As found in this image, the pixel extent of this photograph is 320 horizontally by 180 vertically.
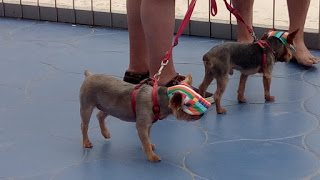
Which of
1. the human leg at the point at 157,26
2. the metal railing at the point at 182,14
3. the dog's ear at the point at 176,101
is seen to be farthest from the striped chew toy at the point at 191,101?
the metal railing at the point at 182,14

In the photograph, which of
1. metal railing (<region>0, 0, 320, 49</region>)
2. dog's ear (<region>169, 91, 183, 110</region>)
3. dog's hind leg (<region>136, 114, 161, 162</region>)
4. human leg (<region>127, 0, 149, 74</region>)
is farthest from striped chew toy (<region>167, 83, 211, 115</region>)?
metal railing (<region>0, 0, 320, 49</region>)

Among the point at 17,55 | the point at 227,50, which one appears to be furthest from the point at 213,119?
the point at 17,55

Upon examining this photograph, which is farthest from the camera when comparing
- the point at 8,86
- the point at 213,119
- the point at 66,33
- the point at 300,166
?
the point at 66,33

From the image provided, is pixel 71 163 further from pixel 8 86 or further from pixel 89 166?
pixel 8 86

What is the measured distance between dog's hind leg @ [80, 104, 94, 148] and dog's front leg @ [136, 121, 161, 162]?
0.28 meters

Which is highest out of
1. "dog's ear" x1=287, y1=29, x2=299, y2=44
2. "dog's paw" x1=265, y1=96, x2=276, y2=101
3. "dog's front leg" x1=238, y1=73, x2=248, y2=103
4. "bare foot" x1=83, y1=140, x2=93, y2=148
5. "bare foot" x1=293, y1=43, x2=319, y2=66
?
"dog's ear" x1=287, y1=29, x2=299, y2=44

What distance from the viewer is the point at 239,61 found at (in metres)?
3.87

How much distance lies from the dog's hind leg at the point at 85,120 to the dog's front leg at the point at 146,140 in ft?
0.93

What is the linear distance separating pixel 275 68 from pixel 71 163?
1870 mm

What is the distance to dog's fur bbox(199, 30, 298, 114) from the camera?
3.80m

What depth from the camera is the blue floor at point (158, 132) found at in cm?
317

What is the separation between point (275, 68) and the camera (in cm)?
459

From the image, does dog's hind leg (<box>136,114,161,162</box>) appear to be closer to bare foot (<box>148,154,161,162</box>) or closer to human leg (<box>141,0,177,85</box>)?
bare foot (<box>148,154,161,162</box>)

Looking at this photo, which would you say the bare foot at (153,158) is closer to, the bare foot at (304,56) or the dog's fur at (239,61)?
the dog's fur at (239,61)
